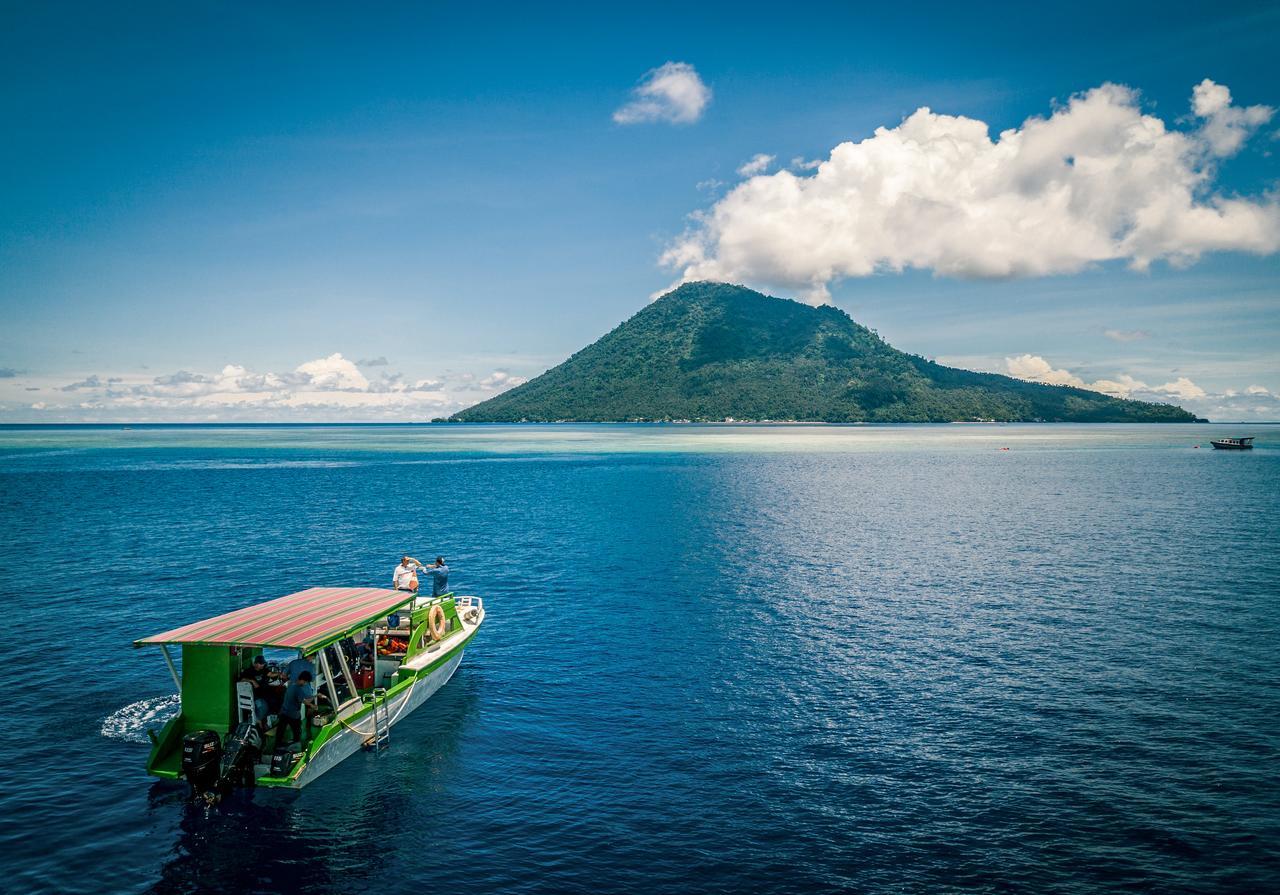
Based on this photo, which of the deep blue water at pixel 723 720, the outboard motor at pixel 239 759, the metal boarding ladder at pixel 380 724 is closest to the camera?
the deep blue water at pixel 723 720

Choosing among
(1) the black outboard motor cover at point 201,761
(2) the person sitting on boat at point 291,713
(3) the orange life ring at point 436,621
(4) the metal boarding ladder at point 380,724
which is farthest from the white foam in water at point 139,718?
(3) the orange life ring at point 436,621

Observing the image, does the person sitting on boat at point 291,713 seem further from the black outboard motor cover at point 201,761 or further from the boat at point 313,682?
the black outboard motor cover at point 201,761

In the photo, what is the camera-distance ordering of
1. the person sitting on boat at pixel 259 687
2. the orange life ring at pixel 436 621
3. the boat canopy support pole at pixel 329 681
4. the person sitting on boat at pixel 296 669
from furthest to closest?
the orange life ring at pixel 436 621 < the boat canopy support pole at pixel 329 681 < the person sitting on boat at pixel 296 669 < the person sitting on boat at pixel 259 687

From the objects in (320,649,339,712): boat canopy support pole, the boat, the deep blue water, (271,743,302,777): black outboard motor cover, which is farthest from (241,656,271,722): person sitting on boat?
the deep blue water

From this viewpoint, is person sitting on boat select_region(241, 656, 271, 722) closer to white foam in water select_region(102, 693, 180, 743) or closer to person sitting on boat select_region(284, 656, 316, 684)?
person sitting on boat select_region(284, 656, 316, 684)

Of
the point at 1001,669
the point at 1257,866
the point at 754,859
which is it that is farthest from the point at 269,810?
the point at 1001,669

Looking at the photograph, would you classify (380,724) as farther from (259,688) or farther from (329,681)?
(259,688)
